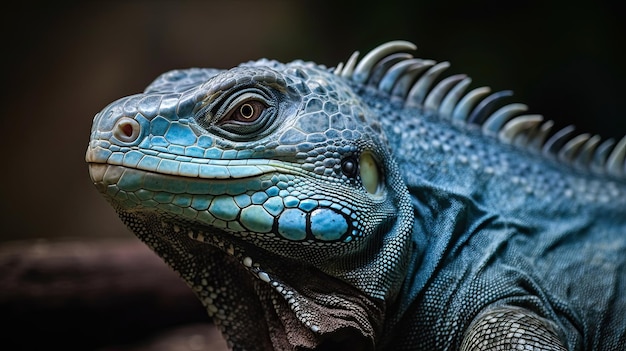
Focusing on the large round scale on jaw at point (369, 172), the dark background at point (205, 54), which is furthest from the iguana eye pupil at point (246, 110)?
the dark background at point (205, 54)

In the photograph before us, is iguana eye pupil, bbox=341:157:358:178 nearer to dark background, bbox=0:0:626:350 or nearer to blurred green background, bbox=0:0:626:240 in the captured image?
dark background, bbox=0:0:626:350

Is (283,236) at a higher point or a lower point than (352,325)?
higher

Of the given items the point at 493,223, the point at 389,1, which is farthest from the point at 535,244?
the point at 389,1

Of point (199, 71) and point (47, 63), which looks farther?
point (47, 63)

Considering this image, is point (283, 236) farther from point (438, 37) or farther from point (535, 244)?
point (438, 37)

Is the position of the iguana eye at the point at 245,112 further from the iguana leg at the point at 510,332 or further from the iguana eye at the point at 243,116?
the iguana leg at the point at 510,332

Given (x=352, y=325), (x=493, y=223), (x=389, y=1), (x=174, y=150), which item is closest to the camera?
(x=174, y=150)

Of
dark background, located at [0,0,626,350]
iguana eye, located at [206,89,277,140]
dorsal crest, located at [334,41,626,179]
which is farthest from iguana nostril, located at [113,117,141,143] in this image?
dark background, located at [0,0,626,350]

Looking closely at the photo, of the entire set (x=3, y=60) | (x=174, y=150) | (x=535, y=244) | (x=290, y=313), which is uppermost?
(x=174, y=150)
